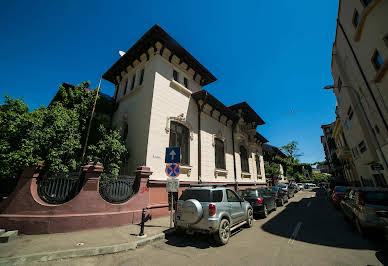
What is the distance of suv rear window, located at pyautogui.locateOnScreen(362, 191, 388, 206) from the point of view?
5176 mm

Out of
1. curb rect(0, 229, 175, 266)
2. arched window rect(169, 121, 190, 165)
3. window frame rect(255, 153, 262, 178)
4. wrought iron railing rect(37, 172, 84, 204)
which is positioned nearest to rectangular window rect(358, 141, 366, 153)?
window frame rect(255, 153, 262, 178)

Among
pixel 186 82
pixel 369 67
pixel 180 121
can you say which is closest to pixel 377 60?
pixel 369 67

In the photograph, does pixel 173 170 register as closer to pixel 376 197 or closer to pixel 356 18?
pixel 376 197

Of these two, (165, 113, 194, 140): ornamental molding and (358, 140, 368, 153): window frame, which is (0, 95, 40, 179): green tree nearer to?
(165, 113, 194, 140): ornamental molding

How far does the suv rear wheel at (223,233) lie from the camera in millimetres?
4965

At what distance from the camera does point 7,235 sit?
4.60 metres

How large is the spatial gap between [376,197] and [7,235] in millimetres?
12000

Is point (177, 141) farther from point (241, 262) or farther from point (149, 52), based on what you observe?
point (241, 262)

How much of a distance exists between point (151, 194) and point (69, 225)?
11.0 ft

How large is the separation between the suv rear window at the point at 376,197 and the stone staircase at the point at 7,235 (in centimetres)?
1162

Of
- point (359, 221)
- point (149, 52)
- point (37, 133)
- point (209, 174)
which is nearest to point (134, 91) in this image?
point (149, 52)

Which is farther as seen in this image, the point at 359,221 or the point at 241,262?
the point at 359,221

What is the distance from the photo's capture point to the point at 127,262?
12.7 ft

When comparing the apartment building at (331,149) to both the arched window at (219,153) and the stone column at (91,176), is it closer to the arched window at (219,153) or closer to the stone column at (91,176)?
the arched window at (219,153)
